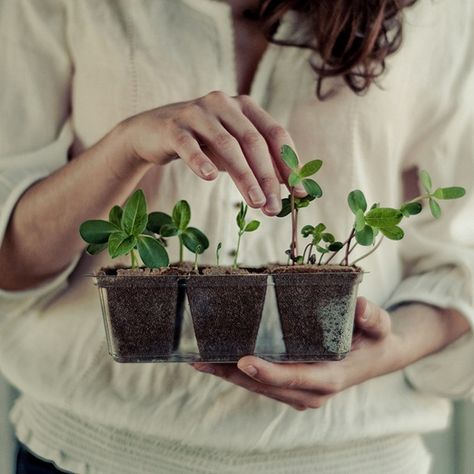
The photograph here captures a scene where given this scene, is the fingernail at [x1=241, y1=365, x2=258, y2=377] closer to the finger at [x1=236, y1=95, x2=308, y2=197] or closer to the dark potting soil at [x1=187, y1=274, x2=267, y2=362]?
the dark potting soil at [x1=187, y1=274, x2=267, y2=362]

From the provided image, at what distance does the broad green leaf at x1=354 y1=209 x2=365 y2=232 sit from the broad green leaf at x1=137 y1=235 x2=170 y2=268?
146 millimetres

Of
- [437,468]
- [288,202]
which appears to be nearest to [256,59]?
[288,202]

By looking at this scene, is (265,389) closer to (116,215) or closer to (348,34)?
(116,215)

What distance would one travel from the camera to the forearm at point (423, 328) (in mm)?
925

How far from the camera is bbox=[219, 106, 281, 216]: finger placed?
67 centimetres

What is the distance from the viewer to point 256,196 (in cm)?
66

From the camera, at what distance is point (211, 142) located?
703 mm

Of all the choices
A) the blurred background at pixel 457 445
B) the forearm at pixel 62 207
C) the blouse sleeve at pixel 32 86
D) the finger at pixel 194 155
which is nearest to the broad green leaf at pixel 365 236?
the finger at pixel 194 155

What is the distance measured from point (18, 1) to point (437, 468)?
1061mm

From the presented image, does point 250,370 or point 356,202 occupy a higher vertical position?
point 356,202

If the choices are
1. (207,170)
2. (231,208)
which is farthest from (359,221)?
(231,208)

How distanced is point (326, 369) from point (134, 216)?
23 cm

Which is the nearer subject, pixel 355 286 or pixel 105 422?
pixel 355 286

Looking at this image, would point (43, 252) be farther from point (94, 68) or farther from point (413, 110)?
point (413, 110)
